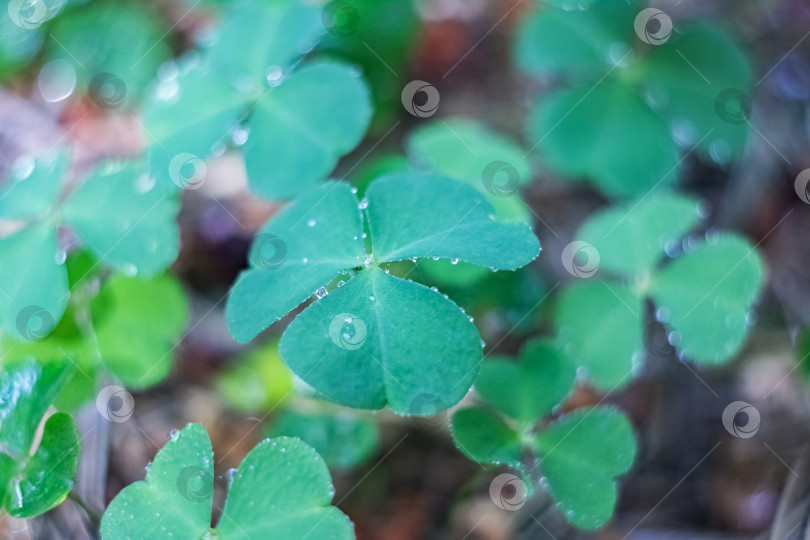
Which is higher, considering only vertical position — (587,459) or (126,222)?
(587,459)

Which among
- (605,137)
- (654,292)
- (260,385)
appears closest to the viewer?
(654,292)

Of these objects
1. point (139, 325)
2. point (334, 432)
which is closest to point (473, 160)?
point (334, 432)

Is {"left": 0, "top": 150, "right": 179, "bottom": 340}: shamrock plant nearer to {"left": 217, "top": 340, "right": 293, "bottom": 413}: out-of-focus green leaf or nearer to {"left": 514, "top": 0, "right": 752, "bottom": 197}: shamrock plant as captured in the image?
{"left": 217, "top": 340, "right": 293, "bottom": 413}: out-of-focus green leaf

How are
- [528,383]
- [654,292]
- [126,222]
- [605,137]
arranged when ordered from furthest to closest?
[605,137]
[654,292]
[126,222]
[528,383]

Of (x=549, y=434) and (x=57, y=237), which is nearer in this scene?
(x=549, y=434)

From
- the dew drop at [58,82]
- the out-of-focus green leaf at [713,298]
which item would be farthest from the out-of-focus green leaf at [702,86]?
the dew drop at [58,82]

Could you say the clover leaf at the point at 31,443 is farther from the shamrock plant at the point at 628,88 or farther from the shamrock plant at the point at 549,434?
the shamrock plant at the point at 628,88

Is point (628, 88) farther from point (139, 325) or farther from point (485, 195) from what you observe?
point (139, 325)
